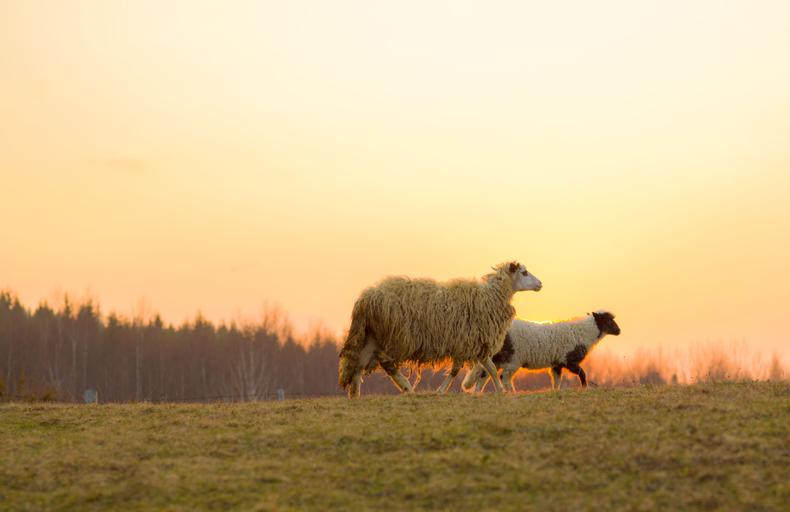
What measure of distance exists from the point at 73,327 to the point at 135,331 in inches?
318

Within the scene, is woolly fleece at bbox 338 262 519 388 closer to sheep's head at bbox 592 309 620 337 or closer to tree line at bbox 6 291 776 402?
sheep's head at bbox 592 309 620 337

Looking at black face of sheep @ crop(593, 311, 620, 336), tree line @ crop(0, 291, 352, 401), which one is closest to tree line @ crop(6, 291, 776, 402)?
tree line @ crop(0, 291, 352, 401)

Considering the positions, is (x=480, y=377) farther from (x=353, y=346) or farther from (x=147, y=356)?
(x=147, y=356)

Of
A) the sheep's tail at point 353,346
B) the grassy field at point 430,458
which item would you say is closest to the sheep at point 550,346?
the sheep's tail at point 353,346

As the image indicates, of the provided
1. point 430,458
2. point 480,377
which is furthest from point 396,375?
point 430,458

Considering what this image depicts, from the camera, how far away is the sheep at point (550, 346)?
16984 millimetres

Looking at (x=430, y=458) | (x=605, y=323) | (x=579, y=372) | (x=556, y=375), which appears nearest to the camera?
(x=430, y=458)

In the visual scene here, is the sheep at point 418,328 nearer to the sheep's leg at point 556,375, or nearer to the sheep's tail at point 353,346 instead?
the sheep's tail at point 353,346

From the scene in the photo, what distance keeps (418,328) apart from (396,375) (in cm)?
120

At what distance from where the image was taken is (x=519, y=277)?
15.9m

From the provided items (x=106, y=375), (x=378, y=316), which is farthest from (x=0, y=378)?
(x=106, y=375)

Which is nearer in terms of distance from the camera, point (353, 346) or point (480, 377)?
point (353, 346)

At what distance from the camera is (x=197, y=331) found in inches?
2790

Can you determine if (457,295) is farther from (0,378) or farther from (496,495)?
(0,378)
